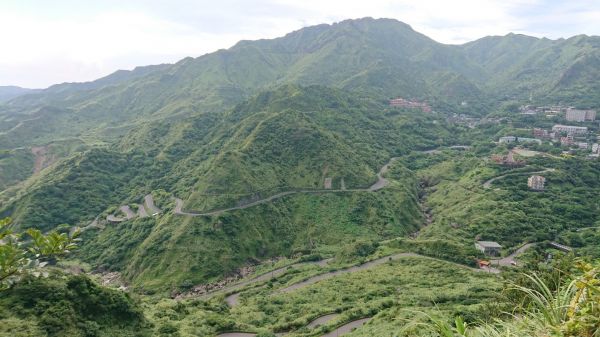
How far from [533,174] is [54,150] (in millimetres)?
178913

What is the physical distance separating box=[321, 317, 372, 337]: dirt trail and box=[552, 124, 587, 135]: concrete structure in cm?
14817

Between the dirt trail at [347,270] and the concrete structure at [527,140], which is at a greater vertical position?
the concrete structure at [527,140]

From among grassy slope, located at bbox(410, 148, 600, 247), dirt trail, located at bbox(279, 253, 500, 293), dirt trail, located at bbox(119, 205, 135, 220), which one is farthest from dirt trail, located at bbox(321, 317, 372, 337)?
dirt trail, located at bbox(119, 205, 135, 220)

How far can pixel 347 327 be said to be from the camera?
125 feet

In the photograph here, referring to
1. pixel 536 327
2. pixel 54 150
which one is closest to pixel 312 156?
pixel 536 327

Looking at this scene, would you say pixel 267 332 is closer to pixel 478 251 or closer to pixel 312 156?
pixel 478 251

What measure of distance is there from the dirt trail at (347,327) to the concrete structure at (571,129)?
148171 millimetres

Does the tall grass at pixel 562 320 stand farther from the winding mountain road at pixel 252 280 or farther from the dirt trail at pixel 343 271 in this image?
the winding mountain road at pixel 252 280

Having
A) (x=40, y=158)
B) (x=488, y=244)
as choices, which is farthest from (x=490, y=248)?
(x=40, y=158)

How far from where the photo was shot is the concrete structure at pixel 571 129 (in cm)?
14327

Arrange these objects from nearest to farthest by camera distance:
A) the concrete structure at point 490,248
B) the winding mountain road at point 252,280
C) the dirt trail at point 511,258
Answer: the dirt trail at point 511,258
the winding mountain road at point 252,280
the concrete structure at point 490,248

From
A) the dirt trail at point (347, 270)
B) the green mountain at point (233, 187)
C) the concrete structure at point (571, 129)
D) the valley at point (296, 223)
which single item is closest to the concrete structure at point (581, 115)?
the valley at point (296, 223)

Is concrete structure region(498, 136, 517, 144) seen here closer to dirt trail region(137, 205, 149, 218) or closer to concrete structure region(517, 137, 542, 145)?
concrete structure region(517, 137, 542, 145)

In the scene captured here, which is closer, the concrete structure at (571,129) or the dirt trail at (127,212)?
the dirt trail at (127,212)
